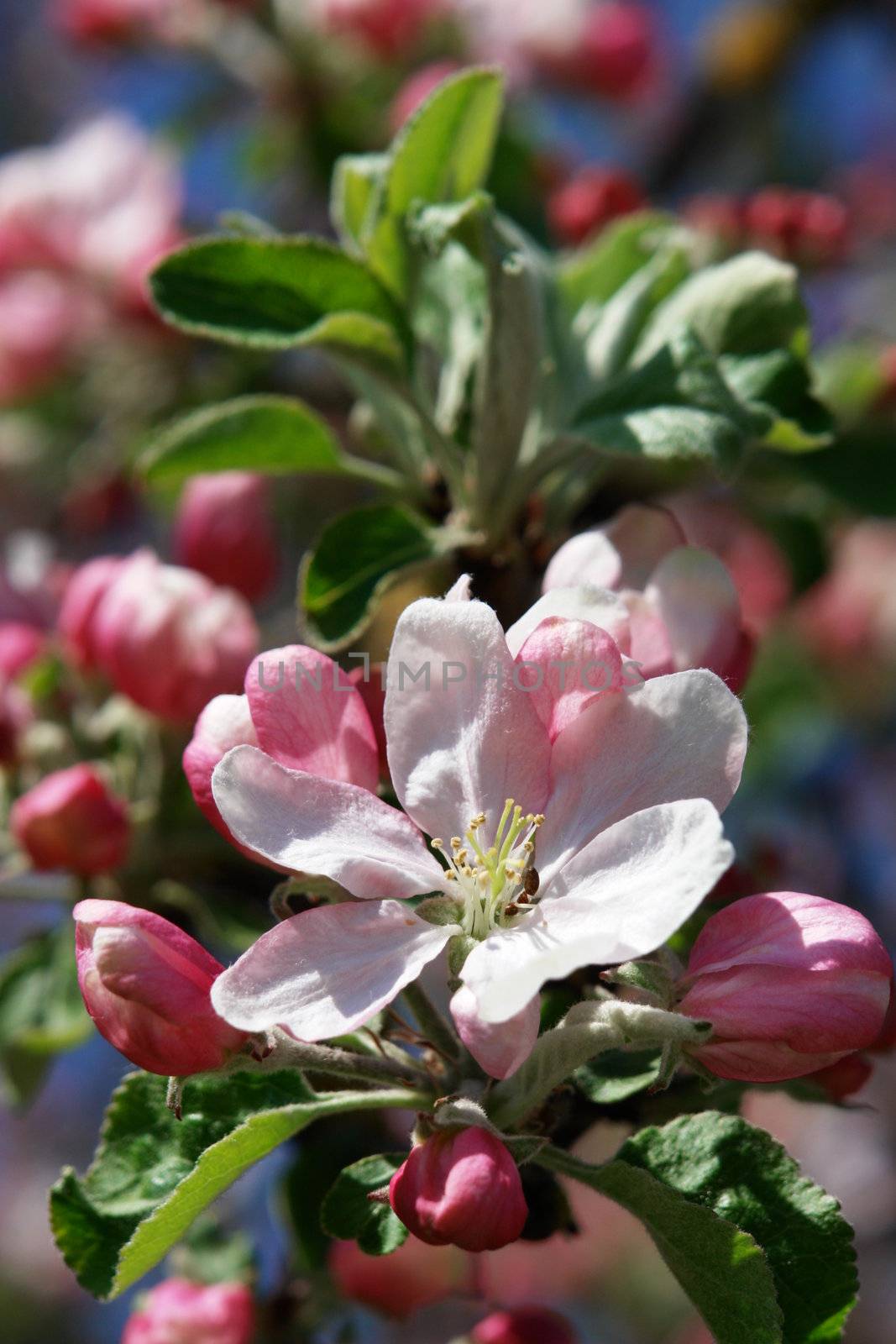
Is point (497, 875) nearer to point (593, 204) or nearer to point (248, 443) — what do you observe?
point (248, 443)

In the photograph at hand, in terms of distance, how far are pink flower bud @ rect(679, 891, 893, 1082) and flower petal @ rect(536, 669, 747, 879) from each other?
0.31ft

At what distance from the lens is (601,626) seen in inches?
41.1

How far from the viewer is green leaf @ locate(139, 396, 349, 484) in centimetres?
143

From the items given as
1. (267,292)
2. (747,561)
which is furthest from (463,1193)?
(747,561)

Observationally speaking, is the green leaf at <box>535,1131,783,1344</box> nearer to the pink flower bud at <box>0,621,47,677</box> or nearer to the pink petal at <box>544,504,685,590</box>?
the pink petal at <box>544,504,685,590</box>

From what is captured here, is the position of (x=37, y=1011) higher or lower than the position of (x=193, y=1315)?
higher

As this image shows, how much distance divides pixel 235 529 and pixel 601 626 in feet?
2.73

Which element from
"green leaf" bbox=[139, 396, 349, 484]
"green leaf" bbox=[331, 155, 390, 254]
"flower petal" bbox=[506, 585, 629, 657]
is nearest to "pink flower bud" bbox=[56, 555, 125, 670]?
"green leaf" bbox=[139, 396, 349, 484]

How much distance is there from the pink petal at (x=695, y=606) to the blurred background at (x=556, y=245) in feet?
0.74

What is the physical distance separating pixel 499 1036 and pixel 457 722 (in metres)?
0.25

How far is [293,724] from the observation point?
1031 millimetres

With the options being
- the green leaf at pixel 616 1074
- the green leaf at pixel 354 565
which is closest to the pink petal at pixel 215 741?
the green leaf at pixel 354 565

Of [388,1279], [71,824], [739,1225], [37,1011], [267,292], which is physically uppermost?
[267,292]

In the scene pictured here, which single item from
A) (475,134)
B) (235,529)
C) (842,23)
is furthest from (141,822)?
(842,23)
